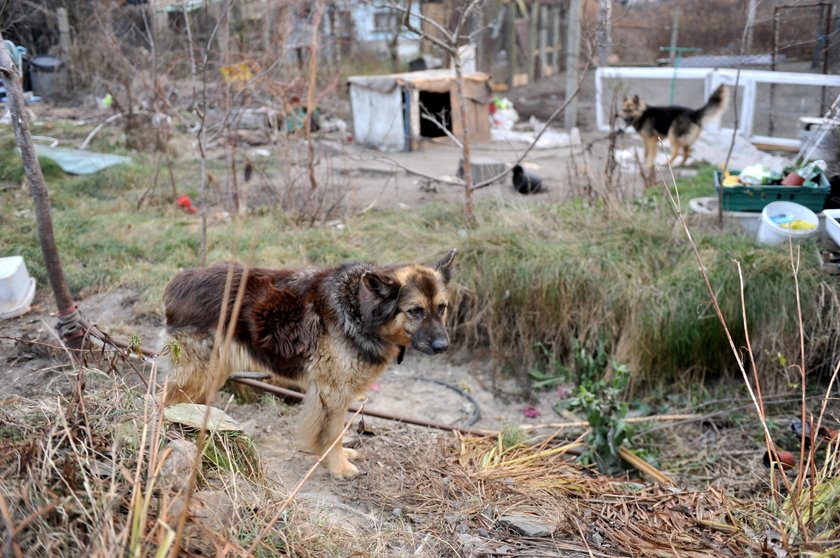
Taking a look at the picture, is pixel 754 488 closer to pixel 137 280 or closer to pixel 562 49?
pixel 137 280

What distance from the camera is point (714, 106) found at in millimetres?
11430

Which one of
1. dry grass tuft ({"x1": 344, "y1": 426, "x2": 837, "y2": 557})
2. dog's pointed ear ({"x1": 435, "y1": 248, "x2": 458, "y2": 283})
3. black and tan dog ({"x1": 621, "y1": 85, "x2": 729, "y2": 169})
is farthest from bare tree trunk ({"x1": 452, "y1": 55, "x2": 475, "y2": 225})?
black and tan dog ({"x1": 621, "y1": 85, "x2": 729, "y2": 169})

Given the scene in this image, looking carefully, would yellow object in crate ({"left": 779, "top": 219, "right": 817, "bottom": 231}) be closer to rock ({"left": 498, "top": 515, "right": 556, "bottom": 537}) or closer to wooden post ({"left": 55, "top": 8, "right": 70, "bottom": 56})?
rock ({"left": 498, "top": 515, "right": 556, "bottom": 537})

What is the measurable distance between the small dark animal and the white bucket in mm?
3567

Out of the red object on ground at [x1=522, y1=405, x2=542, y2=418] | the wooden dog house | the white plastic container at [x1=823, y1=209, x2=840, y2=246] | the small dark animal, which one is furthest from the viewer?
the wooden dog house

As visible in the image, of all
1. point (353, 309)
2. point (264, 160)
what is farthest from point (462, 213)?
→ point (264, 160)

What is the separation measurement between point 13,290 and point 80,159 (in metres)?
5.30

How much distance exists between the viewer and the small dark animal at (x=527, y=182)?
10.0 m

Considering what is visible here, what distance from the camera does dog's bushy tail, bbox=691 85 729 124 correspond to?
37.3 ft

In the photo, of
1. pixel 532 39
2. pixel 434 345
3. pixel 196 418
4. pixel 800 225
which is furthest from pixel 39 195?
pixel 532 39

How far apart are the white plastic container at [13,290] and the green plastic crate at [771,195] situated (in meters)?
7.04

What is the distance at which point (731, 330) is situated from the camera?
627cm

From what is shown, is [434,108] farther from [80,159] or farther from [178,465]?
[178,465]

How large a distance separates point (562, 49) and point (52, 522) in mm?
22336
